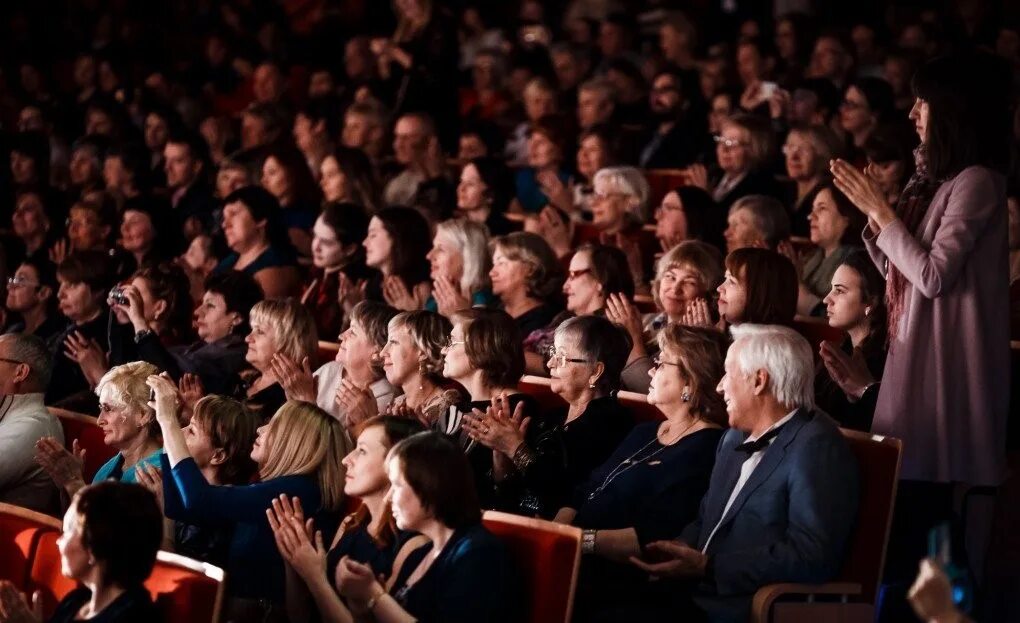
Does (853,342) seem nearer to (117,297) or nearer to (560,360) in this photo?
(560,360)

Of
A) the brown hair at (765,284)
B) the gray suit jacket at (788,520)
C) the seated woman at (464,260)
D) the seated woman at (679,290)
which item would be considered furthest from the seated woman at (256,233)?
the gray suit jacket at (788,520)

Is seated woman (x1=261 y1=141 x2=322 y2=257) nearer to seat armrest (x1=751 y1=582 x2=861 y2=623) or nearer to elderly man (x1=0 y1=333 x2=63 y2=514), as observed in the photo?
elderly man (x1=0 y1=333 x2=63 y2=514)

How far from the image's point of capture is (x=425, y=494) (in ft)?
11.2

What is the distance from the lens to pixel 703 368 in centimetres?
395

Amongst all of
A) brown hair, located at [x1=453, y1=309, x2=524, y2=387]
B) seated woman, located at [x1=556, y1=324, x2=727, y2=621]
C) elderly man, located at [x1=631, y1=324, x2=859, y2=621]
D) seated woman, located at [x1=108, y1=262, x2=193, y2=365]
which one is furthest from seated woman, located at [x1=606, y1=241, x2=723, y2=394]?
seated woman, located at [x1=108, y1=262, x2=193, y2=365]

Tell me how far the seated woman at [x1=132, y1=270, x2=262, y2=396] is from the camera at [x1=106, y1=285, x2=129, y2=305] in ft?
0.56

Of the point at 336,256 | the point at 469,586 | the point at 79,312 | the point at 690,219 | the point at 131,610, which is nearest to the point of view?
the point at 131,610

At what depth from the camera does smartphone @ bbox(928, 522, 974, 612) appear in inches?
96.5

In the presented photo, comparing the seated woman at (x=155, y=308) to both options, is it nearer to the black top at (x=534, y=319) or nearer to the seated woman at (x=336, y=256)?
the seated woman at (x=336, y=256)

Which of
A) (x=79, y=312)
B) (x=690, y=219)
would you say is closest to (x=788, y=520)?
(x=690, y=219)

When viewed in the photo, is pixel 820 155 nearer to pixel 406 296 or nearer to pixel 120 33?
pixel 406 296

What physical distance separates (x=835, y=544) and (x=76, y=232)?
14.1ft

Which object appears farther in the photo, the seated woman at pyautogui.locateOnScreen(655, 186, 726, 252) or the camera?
the seated woman at pyautogui.locateOnScreen(655, 186, 726, 252)

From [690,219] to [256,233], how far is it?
1.62m
